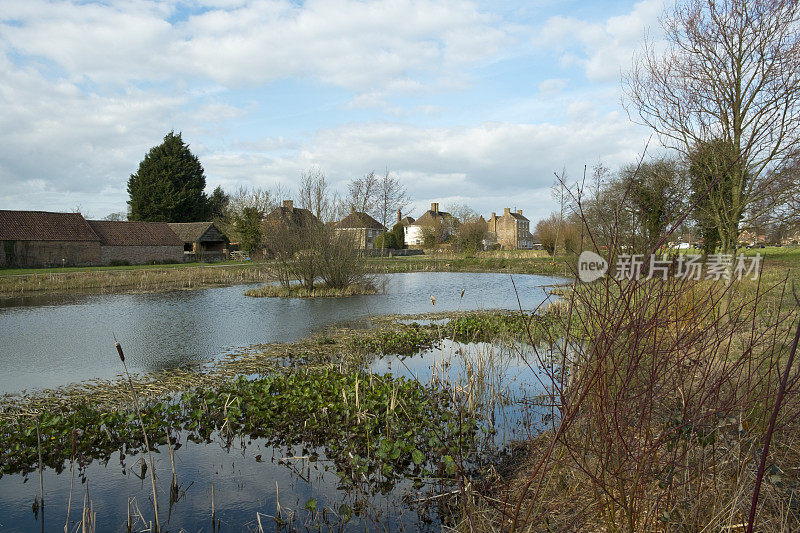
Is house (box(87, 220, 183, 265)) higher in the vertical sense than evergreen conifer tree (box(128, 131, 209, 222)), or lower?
lower

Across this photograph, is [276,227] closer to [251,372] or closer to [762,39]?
[251,372]

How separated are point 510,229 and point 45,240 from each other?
2508 inches

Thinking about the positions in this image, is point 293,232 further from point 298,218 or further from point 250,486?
point 250,486

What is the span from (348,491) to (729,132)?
13783 mm

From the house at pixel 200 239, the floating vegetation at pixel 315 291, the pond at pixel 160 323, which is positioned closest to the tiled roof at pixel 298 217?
the floating vegetation at pixel 315 291

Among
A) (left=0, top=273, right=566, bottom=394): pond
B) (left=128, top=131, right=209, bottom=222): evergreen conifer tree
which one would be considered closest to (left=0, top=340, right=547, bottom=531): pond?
(left=0, top=273, right=566, bottom=394): pond

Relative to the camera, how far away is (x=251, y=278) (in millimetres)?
29016

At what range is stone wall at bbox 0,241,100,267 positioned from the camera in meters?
32.4

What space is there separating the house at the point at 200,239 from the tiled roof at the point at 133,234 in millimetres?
1500

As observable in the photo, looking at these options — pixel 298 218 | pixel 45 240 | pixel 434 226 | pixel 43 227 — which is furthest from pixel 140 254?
pixel 434 226

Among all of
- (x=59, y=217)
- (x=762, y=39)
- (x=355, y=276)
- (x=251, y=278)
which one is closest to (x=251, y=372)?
(x=355, y=276)

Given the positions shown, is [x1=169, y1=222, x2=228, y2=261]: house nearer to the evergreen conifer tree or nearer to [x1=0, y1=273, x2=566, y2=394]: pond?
the evergreen conifer tree

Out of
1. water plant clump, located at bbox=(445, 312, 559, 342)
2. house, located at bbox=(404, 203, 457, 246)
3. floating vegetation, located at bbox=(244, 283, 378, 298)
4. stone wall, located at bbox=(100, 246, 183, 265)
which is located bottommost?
water plant clump, located at bbox=(445, 312, 559, 342)

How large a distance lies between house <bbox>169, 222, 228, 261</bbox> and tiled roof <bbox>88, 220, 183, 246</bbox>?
4.92 feet
